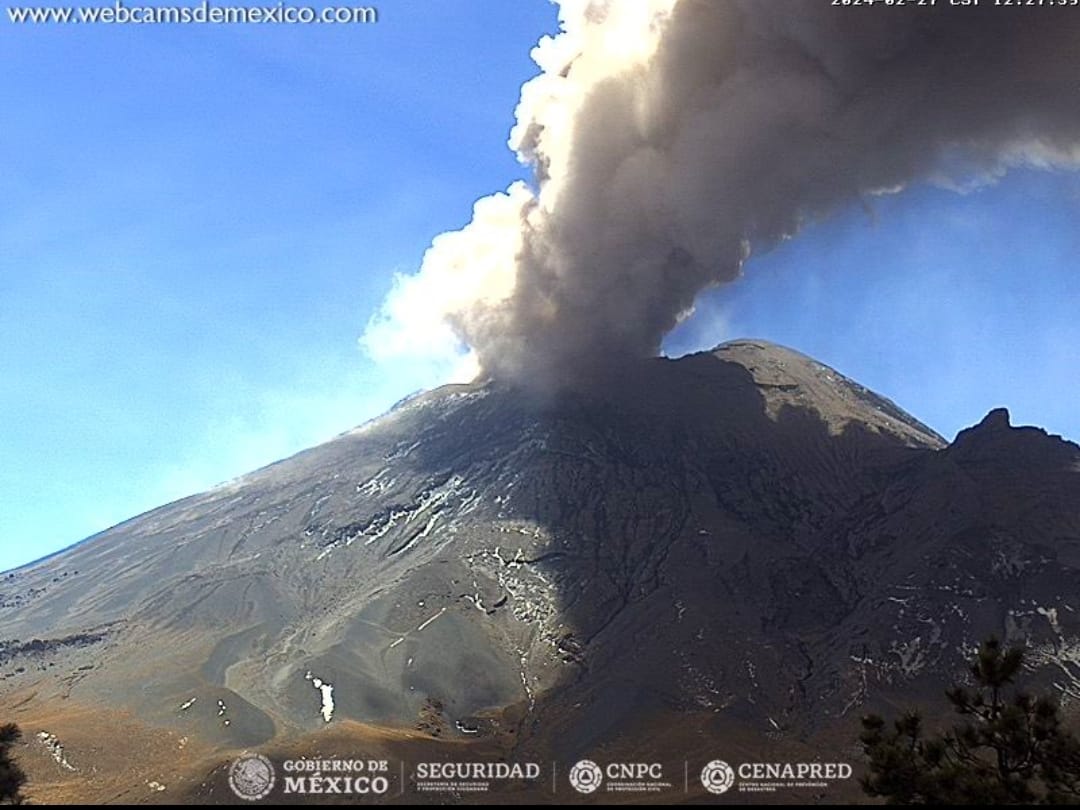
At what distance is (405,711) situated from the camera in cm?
7094

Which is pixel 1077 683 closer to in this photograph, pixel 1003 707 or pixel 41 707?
pixel 1003 707

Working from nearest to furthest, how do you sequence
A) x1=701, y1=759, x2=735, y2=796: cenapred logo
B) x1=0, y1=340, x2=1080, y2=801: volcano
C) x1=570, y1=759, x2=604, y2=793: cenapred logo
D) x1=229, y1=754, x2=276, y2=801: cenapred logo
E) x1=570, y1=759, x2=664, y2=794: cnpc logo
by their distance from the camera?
x1=229, y1=754, x2=276, y2=801: cenapred logo
x1=701, y1=759, x2=735, y2=796: cenapred logo
x1=570, y1=759, x2=604, y2=793: cenapred logo
x1=570, y1=759, x2=664, y2=794: cnpc logo
x1=0, y1=340, x2=1080, y2=801: volcano

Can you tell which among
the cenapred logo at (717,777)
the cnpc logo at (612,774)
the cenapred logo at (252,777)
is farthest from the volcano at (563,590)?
the cenapred logo at (717,777)

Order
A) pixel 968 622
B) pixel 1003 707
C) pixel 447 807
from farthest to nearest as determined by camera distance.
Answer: pixel 968 622 → pixel 447 807 → pixel 1003 707

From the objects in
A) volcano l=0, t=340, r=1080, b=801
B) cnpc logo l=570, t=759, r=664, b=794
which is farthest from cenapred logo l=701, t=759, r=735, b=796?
volcano l=0, t=340, r=1080, b=801

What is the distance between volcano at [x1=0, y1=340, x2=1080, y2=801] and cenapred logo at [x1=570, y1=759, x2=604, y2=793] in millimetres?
2437

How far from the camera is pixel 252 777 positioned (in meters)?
55.2

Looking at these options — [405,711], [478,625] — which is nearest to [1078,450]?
[478,625]

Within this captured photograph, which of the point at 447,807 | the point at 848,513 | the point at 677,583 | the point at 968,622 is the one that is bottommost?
the point at 447,807

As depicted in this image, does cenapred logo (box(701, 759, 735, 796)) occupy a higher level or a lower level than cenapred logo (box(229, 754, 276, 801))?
lower

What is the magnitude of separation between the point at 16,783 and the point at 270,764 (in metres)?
39.4

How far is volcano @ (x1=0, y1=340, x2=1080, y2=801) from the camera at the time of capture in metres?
67.7

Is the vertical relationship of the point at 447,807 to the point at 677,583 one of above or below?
below

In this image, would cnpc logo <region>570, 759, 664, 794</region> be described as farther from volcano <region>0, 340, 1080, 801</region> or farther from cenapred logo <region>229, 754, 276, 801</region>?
cenapred logo <region>229, 754, 276, 801</region>
